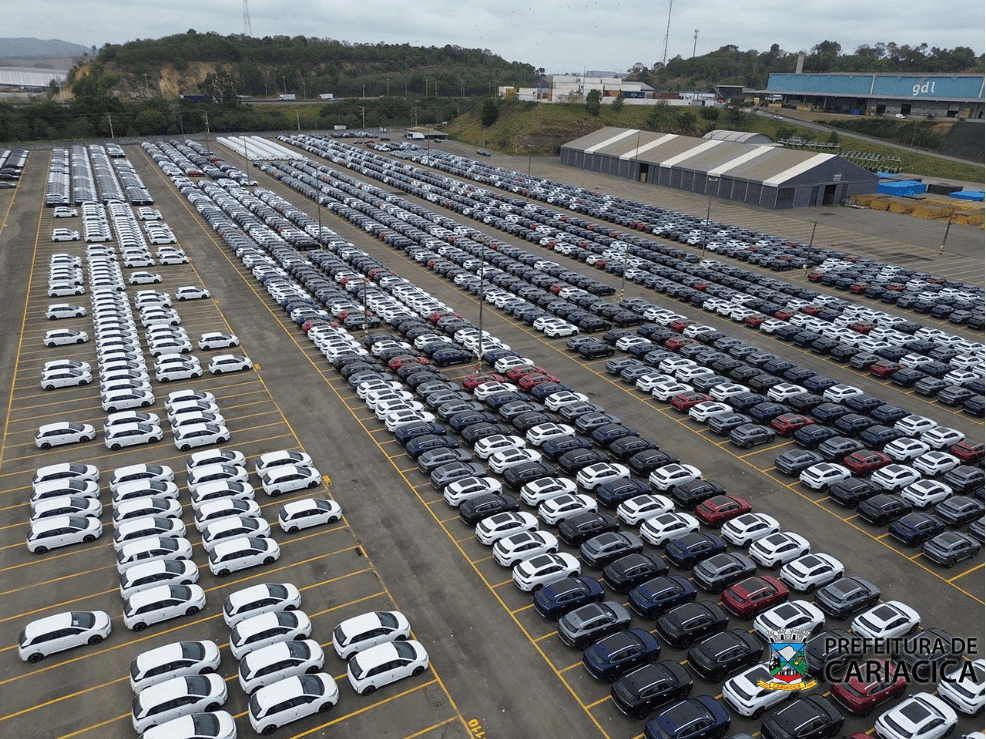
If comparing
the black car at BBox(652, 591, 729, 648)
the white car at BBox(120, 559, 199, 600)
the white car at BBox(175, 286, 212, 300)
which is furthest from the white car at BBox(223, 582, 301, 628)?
the white car at BBox(175, 286, 212, 300)

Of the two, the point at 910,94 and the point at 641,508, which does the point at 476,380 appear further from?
the point at 910,94

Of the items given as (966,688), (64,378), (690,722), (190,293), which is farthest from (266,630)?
(190,293)

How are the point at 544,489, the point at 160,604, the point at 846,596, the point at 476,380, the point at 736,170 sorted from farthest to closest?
→ 1. the point at 736,170
2. the point at 476,380
3. the point at 544,489
4. the point at 846,596
5. the point at 160,604

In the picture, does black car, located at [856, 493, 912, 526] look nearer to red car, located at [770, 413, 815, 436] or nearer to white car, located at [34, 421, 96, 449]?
red car, located at [770, 413, 815, 436]

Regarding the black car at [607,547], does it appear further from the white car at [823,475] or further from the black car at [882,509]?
the black car at [882,509]

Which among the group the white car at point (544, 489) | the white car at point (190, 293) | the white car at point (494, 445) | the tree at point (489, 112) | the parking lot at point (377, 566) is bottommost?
the parking lot at point (377, 566)

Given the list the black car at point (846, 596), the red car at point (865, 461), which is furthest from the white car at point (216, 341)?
the red car at point (865, 461)
